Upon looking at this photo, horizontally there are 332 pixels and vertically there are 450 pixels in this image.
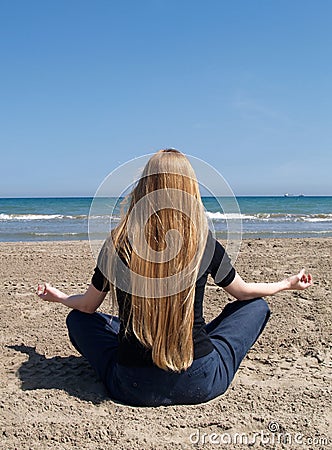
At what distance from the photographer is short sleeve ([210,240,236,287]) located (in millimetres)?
2781

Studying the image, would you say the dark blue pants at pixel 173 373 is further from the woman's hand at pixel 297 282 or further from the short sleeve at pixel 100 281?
the short sleeve at pixel 100 281

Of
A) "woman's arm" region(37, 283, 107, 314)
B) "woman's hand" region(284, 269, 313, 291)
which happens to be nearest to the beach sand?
"woman's arm" region(37, 283, 107, 314)

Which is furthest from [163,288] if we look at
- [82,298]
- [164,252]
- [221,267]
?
[82,298]

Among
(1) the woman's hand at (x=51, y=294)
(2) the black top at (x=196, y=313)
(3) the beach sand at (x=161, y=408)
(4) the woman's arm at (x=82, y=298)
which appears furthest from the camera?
(1) the woman's hand at (x=51, y=294)

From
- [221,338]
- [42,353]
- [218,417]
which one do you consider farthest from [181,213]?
[42,353]

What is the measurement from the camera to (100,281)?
2834 mm

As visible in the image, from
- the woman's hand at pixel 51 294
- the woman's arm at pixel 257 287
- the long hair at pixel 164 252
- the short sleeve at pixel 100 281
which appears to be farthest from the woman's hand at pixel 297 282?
the woman's hand at pixel 51 294

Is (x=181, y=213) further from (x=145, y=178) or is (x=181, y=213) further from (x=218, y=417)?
(x=218, y=417)

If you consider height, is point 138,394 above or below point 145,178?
below

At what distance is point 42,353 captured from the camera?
12.5 ft

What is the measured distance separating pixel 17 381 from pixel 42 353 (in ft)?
1.82

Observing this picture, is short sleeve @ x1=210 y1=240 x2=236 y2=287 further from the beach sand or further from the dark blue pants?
the beach sand

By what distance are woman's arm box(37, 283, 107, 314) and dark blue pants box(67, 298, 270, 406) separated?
14 cm

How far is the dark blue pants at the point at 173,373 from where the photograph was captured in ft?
9.09
